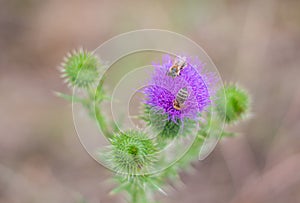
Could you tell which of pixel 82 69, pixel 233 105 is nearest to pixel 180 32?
pixel 233 105

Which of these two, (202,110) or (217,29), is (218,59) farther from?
(202,110)

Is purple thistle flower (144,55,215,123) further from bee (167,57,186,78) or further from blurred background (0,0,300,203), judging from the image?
blurred background (0,0,300,203)

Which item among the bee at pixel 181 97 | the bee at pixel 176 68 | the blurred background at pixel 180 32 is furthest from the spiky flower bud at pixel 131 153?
the blurred background at pixel 180 32

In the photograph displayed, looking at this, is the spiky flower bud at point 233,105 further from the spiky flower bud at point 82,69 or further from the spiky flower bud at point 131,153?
the spiky flower bud at point 82,69

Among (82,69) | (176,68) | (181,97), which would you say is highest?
(82,69)

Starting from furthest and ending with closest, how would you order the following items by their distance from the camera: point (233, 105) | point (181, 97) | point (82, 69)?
1. point (233, 105)
2. point (82, 69)
3. point (181, 97)

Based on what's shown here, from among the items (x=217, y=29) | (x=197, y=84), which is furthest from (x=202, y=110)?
(x=217, y=29)

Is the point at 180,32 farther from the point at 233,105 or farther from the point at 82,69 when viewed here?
the point at 82,69
